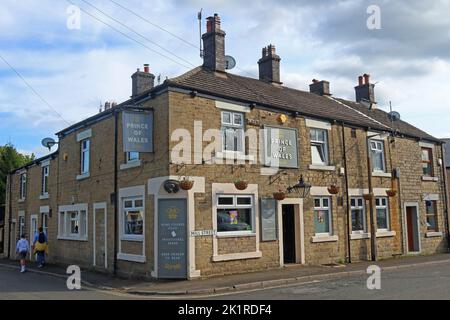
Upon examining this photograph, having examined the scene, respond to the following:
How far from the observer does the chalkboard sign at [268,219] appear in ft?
52.2

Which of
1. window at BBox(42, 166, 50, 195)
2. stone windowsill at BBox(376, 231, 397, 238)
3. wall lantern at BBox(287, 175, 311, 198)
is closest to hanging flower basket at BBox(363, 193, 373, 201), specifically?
stone windowsill at BBox(376, 231, 397, 238)

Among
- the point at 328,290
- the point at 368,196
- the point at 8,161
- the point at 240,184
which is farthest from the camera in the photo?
the point at 8,161

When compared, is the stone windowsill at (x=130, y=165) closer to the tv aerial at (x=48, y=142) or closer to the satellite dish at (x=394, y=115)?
the tv aerial at (x=48, y=142)

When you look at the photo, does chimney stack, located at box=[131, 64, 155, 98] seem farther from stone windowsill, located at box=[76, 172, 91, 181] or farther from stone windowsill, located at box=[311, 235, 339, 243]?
stone windowsill, located at box=[311, 235, 339, 243]

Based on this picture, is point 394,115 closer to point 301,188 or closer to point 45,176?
point 301,188

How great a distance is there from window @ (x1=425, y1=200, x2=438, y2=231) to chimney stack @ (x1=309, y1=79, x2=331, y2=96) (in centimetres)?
766

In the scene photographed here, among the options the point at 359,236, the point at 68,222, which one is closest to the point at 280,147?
the point at 359,236

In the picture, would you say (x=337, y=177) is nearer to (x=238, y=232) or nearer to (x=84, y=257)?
(x=238, y=232)

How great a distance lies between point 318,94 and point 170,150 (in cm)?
1245

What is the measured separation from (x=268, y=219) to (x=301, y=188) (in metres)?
2.10

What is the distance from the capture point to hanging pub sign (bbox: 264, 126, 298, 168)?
1658cm

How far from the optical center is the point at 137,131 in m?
14.5

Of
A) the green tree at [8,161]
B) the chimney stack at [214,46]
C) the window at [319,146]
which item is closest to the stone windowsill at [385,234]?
the window at [319,146]

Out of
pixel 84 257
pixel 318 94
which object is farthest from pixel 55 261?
pixel 318 94
